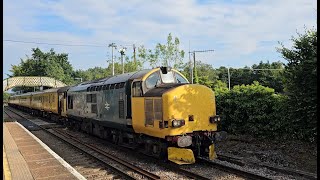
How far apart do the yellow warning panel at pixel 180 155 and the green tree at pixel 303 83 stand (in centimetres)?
426

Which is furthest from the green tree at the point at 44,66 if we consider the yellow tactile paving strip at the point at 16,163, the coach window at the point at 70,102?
the yellow tactile paving strip at the point at 16,163

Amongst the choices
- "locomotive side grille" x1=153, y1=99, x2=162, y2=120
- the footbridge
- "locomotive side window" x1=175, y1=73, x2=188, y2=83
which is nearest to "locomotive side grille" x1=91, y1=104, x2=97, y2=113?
"locomotive side window" x1=175, y1=73, x2=188, y2=83

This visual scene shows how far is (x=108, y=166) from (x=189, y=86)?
145 inches

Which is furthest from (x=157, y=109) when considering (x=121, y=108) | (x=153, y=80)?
(x=121, y=108)

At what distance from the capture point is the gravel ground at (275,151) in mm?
10679

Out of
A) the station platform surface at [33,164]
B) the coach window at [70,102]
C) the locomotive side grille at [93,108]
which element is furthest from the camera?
the coach window at [70,102]

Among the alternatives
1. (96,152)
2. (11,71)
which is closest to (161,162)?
(96,152)

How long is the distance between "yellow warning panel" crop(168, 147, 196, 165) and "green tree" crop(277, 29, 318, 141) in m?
4.26

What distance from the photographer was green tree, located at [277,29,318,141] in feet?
36.7

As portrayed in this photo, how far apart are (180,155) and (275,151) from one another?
154 inches

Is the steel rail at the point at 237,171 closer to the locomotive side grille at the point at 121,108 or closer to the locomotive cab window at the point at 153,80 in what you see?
the locomotive cab window at the point at 153,80

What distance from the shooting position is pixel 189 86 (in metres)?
10.8

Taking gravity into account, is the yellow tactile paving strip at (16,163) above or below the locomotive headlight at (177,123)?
below

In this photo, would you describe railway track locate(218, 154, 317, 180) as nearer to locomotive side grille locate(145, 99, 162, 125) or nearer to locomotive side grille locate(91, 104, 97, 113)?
locomotive side grille locate(145, 99, 162, 125)
